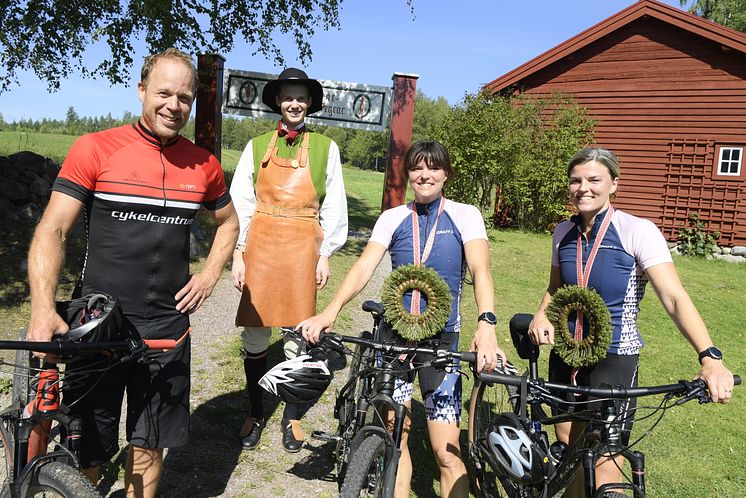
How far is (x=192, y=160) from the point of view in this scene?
2635 millimetres

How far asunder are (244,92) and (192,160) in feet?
27.8

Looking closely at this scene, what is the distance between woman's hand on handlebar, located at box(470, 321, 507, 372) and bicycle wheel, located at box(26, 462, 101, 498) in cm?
155

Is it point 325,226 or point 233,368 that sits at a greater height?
point 325,226

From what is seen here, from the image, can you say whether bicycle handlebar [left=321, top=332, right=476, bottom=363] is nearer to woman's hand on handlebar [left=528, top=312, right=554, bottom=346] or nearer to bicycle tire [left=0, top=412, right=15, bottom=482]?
woman's hand on handlebar [left=528, top=312, right=554, bottom=346]

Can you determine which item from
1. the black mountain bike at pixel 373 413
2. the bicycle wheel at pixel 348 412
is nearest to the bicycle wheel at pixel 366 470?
the black mountain bike at pixel 373 413

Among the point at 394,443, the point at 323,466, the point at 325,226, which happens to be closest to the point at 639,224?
the point at 394,443

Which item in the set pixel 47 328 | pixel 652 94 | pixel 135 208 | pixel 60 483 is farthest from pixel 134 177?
pixel 652 94

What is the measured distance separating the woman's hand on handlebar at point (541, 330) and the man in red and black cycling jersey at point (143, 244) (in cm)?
166

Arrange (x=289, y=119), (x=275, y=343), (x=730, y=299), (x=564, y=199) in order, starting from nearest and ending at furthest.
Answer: (x=289, y=119) → (x=275, y=343) → (x=730, y=299) → (x=564, y=199)

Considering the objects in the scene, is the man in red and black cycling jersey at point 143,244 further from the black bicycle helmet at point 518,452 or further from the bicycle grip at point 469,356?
the black bicycle helmet at point 518,452

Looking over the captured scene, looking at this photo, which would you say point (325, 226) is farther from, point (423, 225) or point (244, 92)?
point (244, 92)

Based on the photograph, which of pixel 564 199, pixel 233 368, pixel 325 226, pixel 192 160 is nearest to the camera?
pixel 192 160

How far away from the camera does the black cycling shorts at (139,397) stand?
2475mm

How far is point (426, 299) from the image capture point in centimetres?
280
